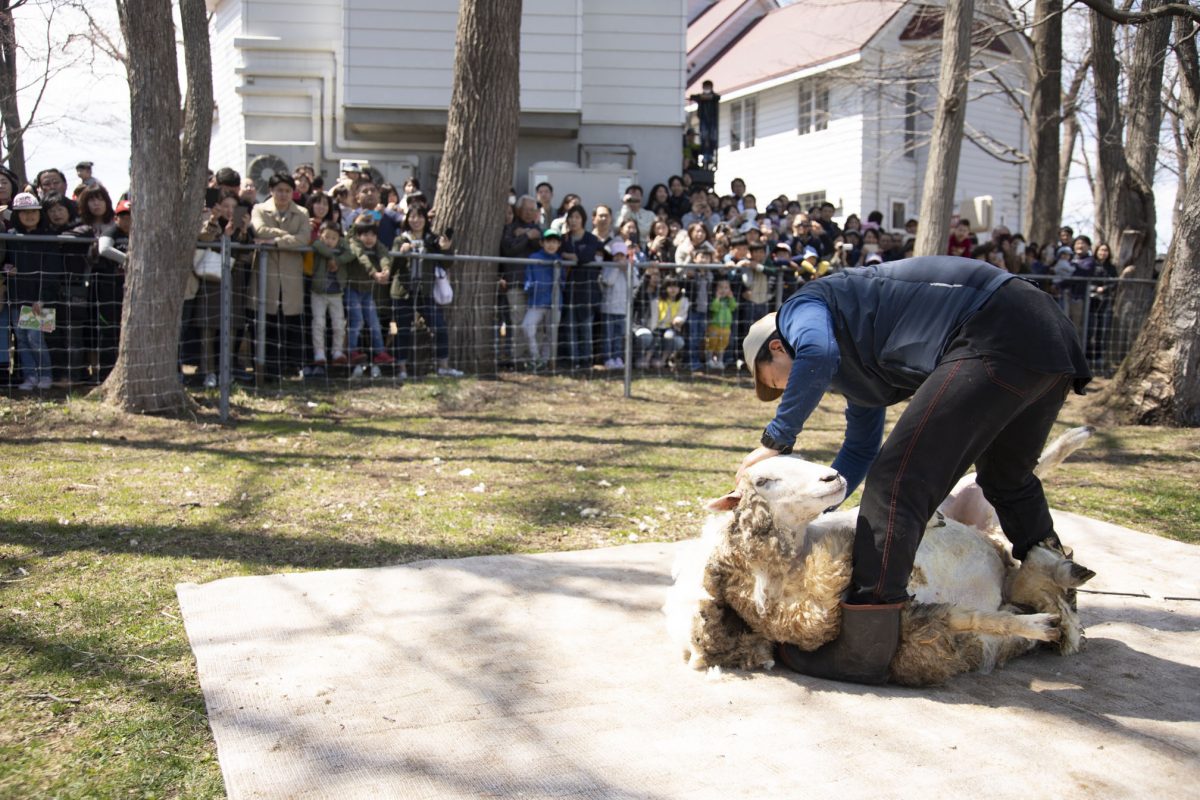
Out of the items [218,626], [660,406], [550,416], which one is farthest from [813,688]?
[660,406]

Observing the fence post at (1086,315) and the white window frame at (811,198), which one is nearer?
the fence post at (1086,315)

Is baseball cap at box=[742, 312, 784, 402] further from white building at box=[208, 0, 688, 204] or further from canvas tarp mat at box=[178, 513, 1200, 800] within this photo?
white building at box=[208, 0, 688, 204]

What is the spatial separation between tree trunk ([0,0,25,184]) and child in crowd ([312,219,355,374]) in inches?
383

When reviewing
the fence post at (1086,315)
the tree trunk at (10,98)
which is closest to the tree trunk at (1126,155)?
the fence post at (1086,315)

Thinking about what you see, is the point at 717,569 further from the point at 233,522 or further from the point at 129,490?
the point at 129,490

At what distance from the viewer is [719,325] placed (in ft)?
38.5

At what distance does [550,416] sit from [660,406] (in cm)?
135

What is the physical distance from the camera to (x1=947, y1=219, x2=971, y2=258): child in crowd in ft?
44.1

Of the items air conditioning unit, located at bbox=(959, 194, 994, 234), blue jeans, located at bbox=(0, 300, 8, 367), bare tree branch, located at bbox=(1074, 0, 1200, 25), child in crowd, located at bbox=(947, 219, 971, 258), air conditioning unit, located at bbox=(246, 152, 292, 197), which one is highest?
bare tree branch, located at bbox=(1074, 0, 1200, 25)

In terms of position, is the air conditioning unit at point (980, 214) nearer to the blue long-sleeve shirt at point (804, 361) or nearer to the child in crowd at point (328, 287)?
the child in crowd at point (328, 287)

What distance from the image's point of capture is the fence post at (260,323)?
924 cm

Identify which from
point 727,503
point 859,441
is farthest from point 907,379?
point 727,503

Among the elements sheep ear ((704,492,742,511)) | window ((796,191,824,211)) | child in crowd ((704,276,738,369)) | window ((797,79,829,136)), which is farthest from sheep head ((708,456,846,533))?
window ((796,191,824,211))

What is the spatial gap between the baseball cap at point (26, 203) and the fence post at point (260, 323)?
1.85 meters
